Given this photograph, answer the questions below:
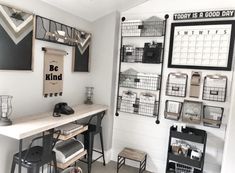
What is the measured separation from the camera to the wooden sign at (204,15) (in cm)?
237

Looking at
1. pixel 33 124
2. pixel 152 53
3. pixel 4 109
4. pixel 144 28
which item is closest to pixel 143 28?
pixel 144 28

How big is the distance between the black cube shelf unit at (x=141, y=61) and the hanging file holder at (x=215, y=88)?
0.60m

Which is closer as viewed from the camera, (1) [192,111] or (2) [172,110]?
(1) [192,111]

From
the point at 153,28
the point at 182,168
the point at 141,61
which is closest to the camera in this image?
the point at 182,168

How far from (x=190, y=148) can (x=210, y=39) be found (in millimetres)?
1434

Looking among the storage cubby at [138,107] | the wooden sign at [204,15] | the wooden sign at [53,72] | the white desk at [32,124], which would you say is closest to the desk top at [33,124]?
the white desk at [32,124]

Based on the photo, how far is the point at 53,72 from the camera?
244cm

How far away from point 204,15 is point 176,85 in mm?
957

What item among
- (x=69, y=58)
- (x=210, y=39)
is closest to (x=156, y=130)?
(x=210, y=39)

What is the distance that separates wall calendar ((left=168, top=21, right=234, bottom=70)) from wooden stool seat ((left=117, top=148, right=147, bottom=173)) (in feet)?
4.49

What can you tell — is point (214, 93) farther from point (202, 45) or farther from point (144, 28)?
point (144, 28)

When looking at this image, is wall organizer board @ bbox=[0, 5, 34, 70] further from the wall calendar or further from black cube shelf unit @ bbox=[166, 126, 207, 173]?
black cube shelf unit @ bbox=[166, 126, 207, 173]

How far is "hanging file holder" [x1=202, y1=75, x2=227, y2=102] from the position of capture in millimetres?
2398

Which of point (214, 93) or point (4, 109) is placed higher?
point (214, 93)
